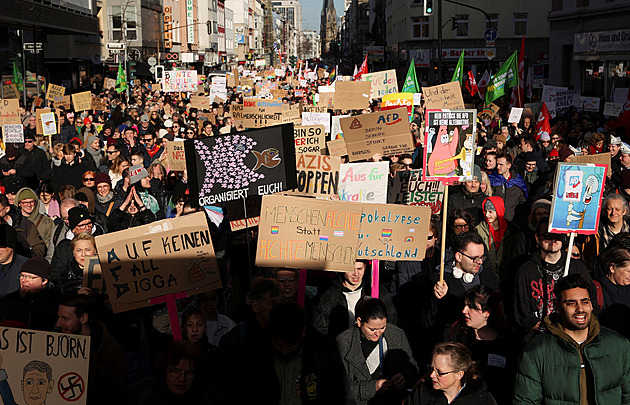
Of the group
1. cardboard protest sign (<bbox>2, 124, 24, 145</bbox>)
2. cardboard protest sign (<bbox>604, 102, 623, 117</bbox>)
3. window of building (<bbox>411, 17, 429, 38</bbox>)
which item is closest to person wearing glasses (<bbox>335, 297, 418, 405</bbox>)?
cardboard protest sign (<bbox>2, 124, 24, 145</bbox>)

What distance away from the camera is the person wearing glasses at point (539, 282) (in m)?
5.52

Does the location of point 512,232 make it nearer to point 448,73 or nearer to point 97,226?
point 97,226

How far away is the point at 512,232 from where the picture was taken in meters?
7.91

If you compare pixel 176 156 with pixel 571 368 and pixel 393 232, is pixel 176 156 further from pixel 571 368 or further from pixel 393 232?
pixel 571 368

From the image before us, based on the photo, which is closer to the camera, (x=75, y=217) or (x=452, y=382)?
(x=452, y=382)

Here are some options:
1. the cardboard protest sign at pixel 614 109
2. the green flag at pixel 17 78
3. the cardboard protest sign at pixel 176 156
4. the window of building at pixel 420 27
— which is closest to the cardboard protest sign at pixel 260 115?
the cardboard protest sign at pixel 176 156

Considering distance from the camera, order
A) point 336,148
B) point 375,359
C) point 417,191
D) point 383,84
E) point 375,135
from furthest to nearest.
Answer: point 383,84 → point 336,148 → point 375,135 → point 417,191 → point 375,359

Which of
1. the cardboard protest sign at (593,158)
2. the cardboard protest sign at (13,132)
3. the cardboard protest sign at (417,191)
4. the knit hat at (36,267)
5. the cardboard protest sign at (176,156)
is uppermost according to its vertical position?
the cardboard protest sign at (13,132)

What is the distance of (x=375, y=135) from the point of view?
11.5 m

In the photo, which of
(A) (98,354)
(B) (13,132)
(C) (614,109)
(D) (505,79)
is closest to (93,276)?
(A) (98,354)

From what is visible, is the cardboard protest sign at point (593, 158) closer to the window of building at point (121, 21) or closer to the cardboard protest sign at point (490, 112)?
the cardboard protest sign at point (490, 112)

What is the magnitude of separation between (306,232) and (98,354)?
2.02 meters

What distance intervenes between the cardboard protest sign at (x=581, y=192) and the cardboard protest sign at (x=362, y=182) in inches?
96.1

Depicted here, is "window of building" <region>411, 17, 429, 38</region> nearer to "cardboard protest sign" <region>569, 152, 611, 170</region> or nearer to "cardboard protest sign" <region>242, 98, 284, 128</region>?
"cardboard protest sign" <region>242, 98, 284, 128</region>
